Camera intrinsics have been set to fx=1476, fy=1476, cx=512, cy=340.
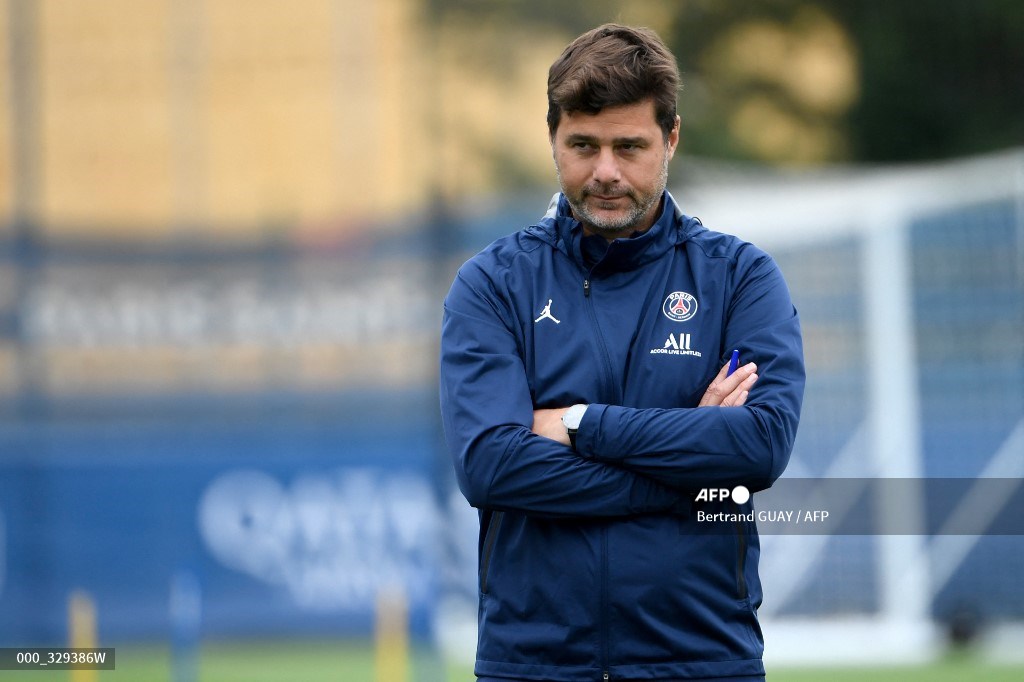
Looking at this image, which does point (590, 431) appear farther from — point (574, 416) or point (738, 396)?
point (738, 396)

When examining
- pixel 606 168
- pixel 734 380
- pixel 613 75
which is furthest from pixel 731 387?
pixel 613 75

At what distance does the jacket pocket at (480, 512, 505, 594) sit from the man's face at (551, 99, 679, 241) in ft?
1.95

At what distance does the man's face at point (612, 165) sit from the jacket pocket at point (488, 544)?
0.59m

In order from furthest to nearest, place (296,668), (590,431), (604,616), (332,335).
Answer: (332,335) → (296,668) → (590,431) → (604,616)

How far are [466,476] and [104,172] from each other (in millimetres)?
8651

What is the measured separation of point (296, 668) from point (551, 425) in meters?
6.58

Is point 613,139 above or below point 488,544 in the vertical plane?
above

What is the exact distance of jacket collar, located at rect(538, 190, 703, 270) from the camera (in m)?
2.87

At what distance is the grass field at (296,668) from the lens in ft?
28.2

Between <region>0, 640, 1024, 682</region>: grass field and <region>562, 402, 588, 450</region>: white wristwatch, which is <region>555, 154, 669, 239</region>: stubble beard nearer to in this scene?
<region>562, 402, 588, 450</region>: white wristwatch

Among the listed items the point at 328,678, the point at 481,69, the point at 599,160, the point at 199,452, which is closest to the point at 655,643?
the point at 599,160

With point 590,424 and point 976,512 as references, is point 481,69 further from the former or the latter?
point 590,424

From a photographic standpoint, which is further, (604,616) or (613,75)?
(613,75)

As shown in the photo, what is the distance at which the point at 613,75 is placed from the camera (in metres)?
2.85
